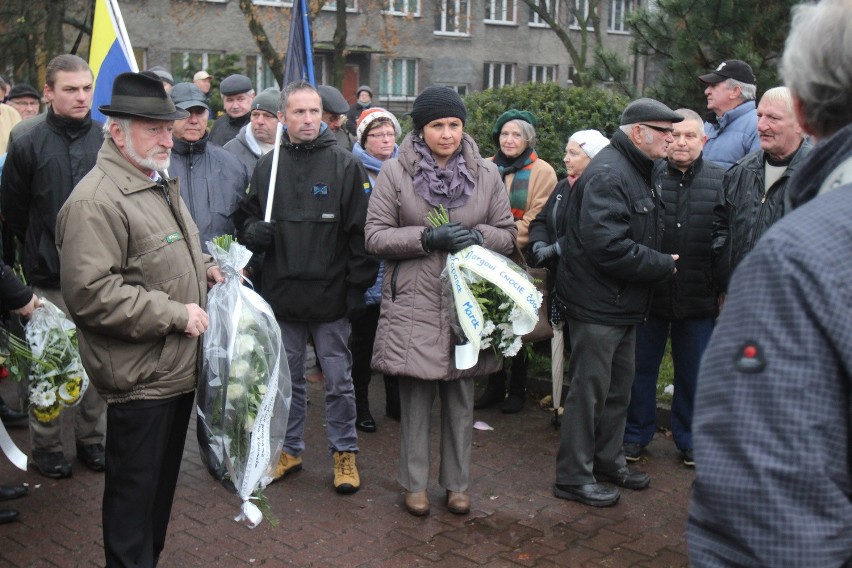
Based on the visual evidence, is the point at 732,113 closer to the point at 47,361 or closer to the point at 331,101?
the point at 331,101

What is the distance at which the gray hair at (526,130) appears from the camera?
702cm

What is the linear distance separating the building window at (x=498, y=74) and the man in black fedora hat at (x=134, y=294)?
3708cm

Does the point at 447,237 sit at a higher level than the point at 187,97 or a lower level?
lower

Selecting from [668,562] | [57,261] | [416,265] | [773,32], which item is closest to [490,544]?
[668,562]

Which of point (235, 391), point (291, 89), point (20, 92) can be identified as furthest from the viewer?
point (20, 92)

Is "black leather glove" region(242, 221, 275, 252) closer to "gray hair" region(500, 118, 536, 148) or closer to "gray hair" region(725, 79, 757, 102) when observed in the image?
"gray hair" region(500, 118, 536, 148)

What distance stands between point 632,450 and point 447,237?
2.14 m

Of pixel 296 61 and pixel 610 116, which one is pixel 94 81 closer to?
pixel 296 61

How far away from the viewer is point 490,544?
4.93 m

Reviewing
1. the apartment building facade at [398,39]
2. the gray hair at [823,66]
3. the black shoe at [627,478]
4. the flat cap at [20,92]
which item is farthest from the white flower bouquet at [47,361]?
the apartment building facade at [398,39]

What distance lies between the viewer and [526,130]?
7.04 meters

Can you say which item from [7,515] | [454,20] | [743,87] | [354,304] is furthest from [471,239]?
[454,20]

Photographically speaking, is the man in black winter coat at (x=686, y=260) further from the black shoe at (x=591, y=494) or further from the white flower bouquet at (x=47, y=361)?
the white flower bouquet at (x=47, y=361)

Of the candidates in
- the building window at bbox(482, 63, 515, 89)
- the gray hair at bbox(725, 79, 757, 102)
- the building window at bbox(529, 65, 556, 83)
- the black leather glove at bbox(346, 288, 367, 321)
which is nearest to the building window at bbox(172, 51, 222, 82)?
the building window at bbox(482, 63, 515, 89)
